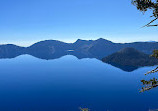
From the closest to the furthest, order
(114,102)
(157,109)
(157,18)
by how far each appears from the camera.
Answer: (157,18)
(157,109)
(114,102)

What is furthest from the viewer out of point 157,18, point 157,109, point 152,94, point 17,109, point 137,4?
point 152,94

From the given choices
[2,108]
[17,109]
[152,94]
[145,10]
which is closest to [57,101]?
[17,109]

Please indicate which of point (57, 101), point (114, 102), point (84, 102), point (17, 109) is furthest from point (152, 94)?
point (17, 109)

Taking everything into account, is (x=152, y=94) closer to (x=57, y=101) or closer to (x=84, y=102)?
(x=84, y=102)

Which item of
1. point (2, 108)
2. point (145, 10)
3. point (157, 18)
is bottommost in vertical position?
point (2, 108)

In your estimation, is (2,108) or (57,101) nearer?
(2,108)

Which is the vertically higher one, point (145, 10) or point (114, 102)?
point (145, 10)

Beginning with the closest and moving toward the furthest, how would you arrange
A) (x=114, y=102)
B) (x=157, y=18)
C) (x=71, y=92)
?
(x=157, y=18) < (x=114, y=102) < (x=71, y=92)

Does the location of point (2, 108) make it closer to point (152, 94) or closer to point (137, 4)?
point (137, 4)

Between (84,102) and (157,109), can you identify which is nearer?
(157,109)

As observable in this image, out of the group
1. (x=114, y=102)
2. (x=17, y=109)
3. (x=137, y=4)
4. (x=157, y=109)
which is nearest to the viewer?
(x=137, y=4)
